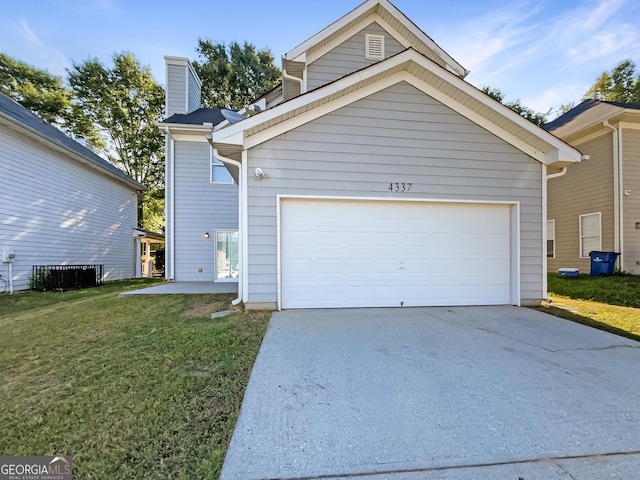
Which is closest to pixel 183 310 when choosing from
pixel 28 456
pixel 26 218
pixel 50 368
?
pixel 50 368

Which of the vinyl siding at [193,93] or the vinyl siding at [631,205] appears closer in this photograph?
the vinyl siding at [631,205]

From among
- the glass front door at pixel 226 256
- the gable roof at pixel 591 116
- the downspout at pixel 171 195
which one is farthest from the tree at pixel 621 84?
the downspout at pixel 171 195

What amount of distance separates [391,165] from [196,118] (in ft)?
28.0

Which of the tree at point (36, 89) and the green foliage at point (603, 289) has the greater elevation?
the tree at point (36, 89)

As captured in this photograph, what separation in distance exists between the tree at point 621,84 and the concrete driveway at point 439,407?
991 inches

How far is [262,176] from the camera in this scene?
5457 millimetres

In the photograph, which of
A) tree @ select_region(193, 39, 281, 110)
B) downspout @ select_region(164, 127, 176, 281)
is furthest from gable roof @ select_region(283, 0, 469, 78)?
tree @ select_region(193, 39, 281, 110)

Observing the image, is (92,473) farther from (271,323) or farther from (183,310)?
(183,310)

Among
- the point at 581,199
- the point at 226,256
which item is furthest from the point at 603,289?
the point at 226,256

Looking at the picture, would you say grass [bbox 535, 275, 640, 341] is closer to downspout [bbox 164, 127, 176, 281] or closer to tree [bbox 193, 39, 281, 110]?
downspout [bbox 164, 127, 176, 281]

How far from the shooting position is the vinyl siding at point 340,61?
26.0 ft

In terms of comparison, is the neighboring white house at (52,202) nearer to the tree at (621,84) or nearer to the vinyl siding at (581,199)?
the vinyl siding at (581,199)

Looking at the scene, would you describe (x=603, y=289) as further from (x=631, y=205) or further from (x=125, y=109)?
(x=125, y=109)

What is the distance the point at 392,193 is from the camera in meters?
5.83
